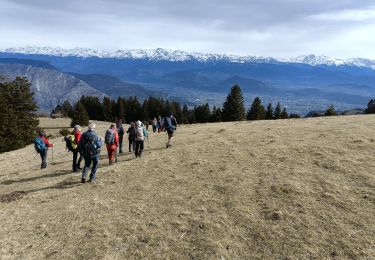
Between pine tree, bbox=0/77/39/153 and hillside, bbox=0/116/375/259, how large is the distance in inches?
1847

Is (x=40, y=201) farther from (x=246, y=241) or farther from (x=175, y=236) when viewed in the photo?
(x=246, y=241)

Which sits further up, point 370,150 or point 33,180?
point 370,150

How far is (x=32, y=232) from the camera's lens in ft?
48.1

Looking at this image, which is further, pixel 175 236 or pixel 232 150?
pixel 232 150

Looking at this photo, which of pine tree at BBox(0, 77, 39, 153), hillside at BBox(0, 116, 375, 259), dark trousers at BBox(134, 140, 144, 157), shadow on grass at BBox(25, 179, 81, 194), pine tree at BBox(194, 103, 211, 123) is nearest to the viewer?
hillside at BBox(0, 116, 375, 259)

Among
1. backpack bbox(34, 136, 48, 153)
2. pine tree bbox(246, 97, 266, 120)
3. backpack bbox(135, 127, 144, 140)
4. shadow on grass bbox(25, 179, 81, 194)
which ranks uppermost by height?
backpack bbox(135, 127, 144, 140)

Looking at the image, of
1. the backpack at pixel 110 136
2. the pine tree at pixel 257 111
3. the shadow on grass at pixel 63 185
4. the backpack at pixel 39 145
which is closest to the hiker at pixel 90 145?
the shadow on grass at pixel 63 185

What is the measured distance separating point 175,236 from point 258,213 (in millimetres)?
3726

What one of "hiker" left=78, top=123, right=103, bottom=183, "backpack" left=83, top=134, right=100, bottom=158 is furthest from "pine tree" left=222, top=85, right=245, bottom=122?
"backpack" left=83, top=134, right=100, bottom=158

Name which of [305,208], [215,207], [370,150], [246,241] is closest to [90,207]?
[215,207]

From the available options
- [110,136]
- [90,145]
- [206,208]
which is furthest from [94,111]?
[206,208]

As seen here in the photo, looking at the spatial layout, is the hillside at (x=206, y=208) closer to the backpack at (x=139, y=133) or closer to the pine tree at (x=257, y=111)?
the backpack at (x=139, y=133)

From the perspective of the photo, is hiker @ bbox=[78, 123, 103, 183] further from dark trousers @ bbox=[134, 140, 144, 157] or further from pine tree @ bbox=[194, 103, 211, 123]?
pine tree @ bbox=[194, 103, 211, 123]

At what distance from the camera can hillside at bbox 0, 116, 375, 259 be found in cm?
1312
